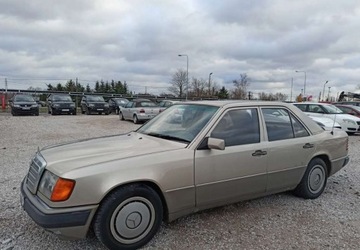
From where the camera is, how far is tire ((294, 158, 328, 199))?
4.65 m

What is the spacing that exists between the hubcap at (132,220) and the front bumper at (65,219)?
0.87ft

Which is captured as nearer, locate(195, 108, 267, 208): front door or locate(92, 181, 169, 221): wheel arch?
locate(92, 181, 169, 221): wheel arch

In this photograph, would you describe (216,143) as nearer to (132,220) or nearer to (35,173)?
(132,220)

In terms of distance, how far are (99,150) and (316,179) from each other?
3380 millimetres

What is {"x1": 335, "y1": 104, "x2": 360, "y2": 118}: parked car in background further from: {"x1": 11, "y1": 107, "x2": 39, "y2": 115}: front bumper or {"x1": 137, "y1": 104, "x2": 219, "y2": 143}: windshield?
{"x1": 11, "y1": 107, "x2": 39, "y2": 115}: front bumper

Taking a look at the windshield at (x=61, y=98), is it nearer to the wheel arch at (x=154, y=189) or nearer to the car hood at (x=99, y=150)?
the car hood at (x=99, y=150)

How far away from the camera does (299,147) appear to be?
4.44 metres

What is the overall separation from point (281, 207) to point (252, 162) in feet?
3.34

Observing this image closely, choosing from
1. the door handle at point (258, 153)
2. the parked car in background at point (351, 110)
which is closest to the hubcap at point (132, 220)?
the door handle at point (258, 153)

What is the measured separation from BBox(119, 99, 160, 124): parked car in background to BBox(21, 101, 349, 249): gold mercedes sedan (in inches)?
505

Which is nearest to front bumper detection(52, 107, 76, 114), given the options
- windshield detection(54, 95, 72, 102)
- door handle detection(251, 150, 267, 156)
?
windshield detection(54, 95, 72, 102)

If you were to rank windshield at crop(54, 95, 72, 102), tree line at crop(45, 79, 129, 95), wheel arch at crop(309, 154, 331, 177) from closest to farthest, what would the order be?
wheel arch at crop(309, 154, 331, 177) → windshield at crop(54, 95, 72, 102) → tree line at crop(45, 79, 129, 95)

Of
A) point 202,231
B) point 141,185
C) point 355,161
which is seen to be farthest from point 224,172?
point 355,161

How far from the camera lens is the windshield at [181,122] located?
3730 millimetres
